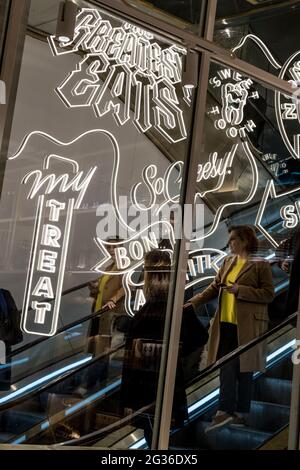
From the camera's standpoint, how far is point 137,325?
4.91m

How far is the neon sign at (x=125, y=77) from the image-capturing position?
195 inches

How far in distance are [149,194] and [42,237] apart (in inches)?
37.0

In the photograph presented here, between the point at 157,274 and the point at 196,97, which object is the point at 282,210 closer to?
the point at 196,97

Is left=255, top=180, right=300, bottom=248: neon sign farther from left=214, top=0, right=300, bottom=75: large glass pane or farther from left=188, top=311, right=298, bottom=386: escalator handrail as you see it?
left=214, top=0, right=300, bottom=75: large glass pane

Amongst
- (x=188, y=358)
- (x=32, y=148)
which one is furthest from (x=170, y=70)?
(x=188, y=358)

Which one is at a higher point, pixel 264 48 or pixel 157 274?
pixel 264 48

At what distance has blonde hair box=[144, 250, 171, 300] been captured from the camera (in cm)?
496

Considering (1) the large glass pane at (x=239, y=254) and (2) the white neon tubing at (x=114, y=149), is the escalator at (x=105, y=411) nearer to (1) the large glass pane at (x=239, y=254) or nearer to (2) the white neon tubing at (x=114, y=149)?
(1) the large glass pane at (x=239, y=254)

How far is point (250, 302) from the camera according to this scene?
553 centimetres

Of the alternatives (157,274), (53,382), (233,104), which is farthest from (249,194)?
(53,382)

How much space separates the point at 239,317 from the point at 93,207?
5.01 ft

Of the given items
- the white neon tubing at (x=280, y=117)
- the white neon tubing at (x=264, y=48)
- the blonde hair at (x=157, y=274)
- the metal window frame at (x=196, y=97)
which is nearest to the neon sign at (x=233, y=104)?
the metal window frame at (x=196, y=97)

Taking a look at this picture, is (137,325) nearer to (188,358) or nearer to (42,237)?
(188,358)

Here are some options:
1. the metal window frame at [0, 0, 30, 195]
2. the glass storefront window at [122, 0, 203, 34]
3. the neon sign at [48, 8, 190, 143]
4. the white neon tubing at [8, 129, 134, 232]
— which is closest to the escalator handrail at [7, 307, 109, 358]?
the white neon tubing at [8, 129, 134, 232]
